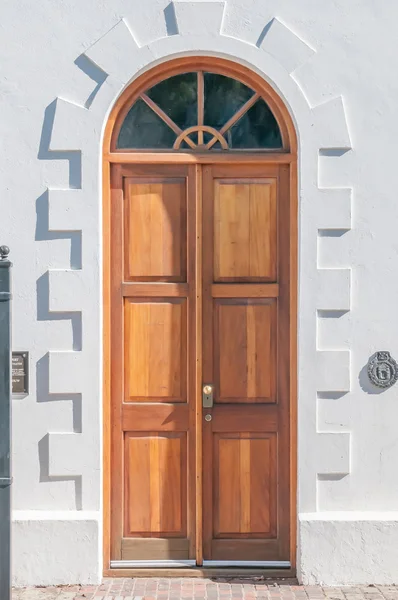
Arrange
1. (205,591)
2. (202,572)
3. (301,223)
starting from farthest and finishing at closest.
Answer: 1. (202,572)
2. (301,223)
3. (205,591)

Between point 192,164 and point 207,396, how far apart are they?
67.7 inches

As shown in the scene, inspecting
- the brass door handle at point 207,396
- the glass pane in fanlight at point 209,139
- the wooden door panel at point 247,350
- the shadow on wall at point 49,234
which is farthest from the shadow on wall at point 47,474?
the glass pane in fanlight at point 209,139

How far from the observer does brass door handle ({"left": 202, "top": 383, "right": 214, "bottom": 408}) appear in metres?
6.28

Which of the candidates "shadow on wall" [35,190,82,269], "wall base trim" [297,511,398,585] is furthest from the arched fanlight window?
"wall base trim" [297,511,398,585]

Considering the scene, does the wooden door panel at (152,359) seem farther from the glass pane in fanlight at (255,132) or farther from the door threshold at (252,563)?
the glass pane in fanlight at (255,132)

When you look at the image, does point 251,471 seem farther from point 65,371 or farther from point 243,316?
point 65,371

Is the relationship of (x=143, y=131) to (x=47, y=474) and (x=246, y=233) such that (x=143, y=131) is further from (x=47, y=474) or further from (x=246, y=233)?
(x=47, y=474)

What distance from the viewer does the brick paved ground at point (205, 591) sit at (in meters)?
5.89

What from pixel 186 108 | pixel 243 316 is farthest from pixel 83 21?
pixel 243 316

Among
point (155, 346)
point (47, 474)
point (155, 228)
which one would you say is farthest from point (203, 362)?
point (47, 474)

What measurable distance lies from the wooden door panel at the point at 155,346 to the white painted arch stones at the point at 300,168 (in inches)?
14.3

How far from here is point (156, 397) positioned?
632 centimetres

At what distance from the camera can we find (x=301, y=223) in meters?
6.09

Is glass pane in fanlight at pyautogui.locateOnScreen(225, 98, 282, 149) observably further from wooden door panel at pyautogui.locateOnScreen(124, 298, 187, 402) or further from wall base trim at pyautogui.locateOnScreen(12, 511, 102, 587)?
wall base trim at pyautogui.locateOnScreen(12, 511, 102, 587)
